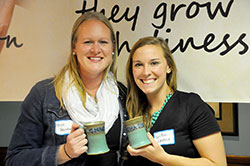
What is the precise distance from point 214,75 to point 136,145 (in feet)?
2.46

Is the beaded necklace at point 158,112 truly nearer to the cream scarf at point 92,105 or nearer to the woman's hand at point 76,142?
the cream scarf at point 92,105

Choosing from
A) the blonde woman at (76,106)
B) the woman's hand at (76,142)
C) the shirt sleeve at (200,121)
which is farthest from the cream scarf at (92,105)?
the shirt sleeve at (200,121)

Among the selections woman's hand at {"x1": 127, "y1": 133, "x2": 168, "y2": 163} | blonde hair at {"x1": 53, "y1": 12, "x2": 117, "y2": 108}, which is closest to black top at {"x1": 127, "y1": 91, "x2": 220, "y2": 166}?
woman's hand at {"x1": 127, "y1": 133, "x2": 168, "y2": 163}

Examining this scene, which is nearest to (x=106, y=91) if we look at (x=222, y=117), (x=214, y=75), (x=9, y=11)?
(x=214, y=75)

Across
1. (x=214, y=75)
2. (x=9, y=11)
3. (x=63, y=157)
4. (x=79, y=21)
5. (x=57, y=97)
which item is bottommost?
(x=63, y=157)

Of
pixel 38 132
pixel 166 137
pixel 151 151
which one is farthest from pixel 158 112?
pixel 38 132

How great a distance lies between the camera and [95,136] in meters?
1.14

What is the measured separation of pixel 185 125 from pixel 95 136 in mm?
458

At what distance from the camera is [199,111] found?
130cm

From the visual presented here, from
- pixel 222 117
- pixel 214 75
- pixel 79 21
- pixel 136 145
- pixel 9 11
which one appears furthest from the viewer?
pixel 222 117

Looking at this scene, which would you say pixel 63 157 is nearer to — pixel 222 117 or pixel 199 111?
pixel 199 111

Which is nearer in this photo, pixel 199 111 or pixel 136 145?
pixel 136 145

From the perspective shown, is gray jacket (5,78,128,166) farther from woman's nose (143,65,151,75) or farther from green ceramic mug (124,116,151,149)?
woman's nose (143,65,151,75)

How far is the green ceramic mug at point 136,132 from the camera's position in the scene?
1.12 metres
